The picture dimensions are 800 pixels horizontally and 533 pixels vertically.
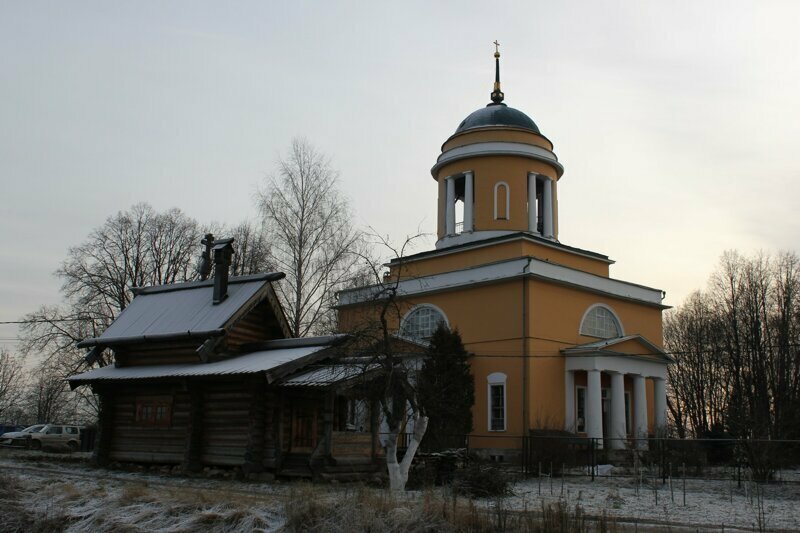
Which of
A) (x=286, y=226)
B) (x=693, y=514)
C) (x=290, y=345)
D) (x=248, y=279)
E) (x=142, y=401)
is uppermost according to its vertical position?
(x=286, y=226)

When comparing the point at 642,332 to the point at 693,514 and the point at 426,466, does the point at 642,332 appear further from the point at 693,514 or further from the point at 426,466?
the point at 693,514

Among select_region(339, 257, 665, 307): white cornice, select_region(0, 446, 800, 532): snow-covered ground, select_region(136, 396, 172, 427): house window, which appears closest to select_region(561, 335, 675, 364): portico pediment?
select_region(339, 257, 665, 307): white cornice

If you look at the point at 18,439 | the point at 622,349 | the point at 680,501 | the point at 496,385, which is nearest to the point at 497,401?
the point at 496,385

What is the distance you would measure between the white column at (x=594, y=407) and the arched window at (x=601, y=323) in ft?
9.26

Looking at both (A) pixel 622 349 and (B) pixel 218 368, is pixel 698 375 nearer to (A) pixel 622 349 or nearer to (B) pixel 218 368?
(A) pixel 622 349

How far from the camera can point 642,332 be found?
35.2m

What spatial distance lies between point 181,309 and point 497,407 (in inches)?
502

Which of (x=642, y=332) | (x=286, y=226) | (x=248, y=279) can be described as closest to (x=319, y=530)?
(x=248, y=279)

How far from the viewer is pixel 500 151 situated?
35.7 metres

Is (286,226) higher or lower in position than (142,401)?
higher

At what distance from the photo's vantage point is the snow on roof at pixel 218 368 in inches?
764

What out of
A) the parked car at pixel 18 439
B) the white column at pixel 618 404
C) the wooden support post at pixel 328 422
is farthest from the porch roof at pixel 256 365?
the parked car at pixel 18 439

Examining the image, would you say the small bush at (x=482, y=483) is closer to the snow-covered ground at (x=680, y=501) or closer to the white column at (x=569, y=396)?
the snow-covered ground at (x=680, y=501)

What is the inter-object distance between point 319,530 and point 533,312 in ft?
64.4
